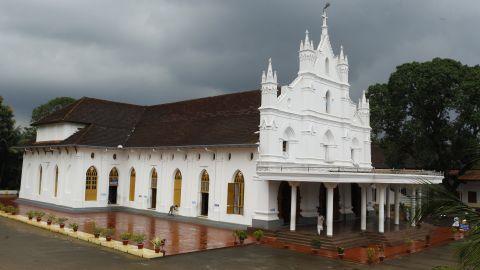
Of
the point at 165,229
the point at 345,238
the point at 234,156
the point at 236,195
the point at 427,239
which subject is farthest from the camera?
the point at 234,156

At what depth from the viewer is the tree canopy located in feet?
120

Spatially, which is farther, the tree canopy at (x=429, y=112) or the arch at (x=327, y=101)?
the tree canopy at (x=429, y=112)

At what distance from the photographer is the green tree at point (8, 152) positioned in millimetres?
44719

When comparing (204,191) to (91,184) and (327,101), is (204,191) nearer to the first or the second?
(91,184)

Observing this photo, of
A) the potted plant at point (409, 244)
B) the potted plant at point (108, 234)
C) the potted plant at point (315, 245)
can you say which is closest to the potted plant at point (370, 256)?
the potted plant at point (315, 245)

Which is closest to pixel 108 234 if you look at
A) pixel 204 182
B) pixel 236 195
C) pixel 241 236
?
pixel 241 236

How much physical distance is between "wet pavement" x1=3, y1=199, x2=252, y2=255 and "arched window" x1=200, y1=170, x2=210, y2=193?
2427 mm

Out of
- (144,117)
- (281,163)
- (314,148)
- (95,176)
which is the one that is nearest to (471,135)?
(314,148)

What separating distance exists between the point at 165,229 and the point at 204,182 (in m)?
4.75

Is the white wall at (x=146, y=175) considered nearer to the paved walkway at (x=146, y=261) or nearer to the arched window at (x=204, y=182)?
the arched window at (x=204, y=182)

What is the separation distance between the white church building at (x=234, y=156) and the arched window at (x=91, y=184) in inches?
3.0

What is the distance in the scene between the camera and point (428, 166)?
39344 millimetres

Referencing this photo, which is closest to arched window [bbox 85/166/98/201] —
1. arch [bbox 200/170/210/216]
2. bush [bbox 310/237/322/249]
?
arch [bbox 200/170/210/216]

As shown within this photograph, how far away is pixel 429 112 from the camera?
39031 millimetres
